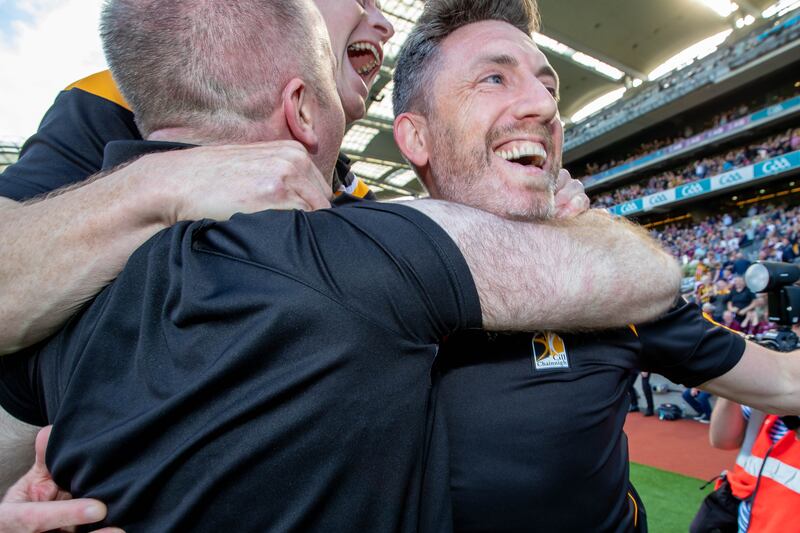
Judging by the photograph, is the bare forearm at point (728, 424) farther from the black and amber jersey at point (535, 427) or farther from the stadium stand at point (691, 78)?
the stadium stand at point (691, 78)

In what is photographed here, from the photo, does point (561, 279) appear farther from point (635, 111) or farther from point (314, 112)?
point (635, 111)

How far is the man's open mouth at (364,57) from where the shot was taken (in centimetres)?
267

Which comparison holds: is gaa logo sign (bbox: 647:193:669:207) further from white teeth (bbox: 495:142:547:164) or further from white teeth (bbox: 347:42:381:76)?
white teeth (bbox: 495:142:547:164)

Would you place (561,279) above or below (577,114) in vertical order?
below

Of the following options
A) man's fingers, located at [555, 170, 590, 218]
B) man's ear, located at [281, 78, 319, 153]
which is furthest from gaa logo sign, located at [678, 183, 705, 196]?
man's ear, located at [281, 78, 319, 153]

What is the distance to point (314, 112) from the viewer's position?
1193 millimetres

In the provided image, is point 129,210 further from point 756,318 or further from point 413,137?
point 756,318

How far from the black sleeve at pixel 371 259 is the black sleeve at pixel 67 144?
934 millimetres

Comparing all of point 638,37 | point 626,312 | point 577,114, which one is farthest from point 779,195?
point 626,312

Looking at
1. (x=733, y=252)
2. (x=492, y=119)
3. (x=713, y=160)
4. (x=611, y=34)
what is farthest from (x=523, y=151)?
(x=713, y=160)

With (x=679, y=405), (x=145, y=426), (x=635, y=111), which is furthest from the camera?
(x=635, y=111)

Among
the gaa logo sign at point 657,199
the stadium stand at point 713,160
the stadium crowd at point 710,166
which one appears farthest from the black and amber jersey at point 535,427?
the gaa logo sign at point 657,199

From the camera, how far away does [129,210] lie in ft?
3.04

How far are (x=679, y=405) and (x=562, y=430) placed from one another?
336 inches
